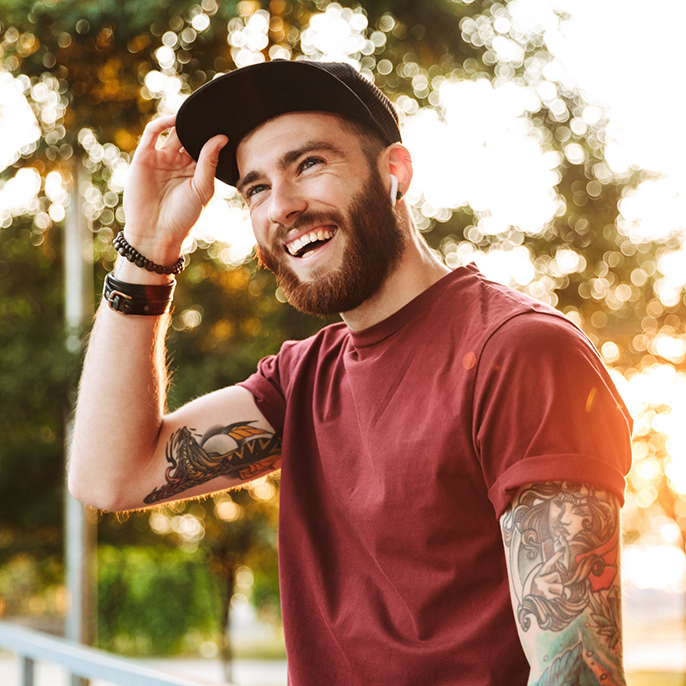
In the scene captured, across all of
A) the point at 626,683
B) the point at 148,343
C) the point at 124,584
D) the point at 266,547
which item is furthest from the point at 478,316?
the point at 124,584

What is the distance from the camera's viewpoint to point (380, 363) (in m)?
1.59

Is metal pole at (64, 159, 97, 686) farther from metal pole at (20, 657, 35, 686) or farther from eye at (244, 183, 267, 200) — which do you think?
eye at (244, 183, 267, 200)

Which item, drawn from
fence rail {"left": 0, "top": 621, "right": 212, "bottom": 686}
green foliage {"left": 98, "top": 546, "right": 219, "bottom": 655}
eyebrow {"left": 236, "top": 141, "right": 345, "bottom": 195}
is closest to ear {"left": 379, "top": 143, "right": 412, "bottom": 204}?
eyebrow {"left": 236, "top": 141, "right": 345, "bottom": 195}

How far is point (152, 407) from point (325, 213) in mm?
688

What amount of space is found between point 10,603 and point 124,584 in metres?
4.69

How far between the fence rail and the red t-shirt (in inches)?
20.2

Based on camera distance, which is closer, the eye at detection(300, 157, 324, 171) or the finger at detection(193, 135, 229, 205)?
the eye at detection(300, 157, 324, 171)

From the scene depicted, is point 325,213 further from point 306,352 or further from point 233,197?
point 233,197

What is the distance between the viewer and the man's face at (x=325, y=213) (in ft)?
5.57

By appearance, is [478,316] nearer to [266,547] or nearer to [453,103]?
[453,103]

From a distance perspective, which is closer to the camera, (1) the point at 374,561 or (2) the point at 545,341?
(2) the point at 545,341

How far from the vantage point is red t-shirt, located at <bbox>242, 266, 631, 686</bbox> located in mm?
1189

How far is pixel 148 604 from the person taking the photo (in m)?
17.1

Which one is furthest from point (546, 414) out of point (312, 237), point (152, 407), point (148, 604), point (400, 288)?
point (148, 604)
